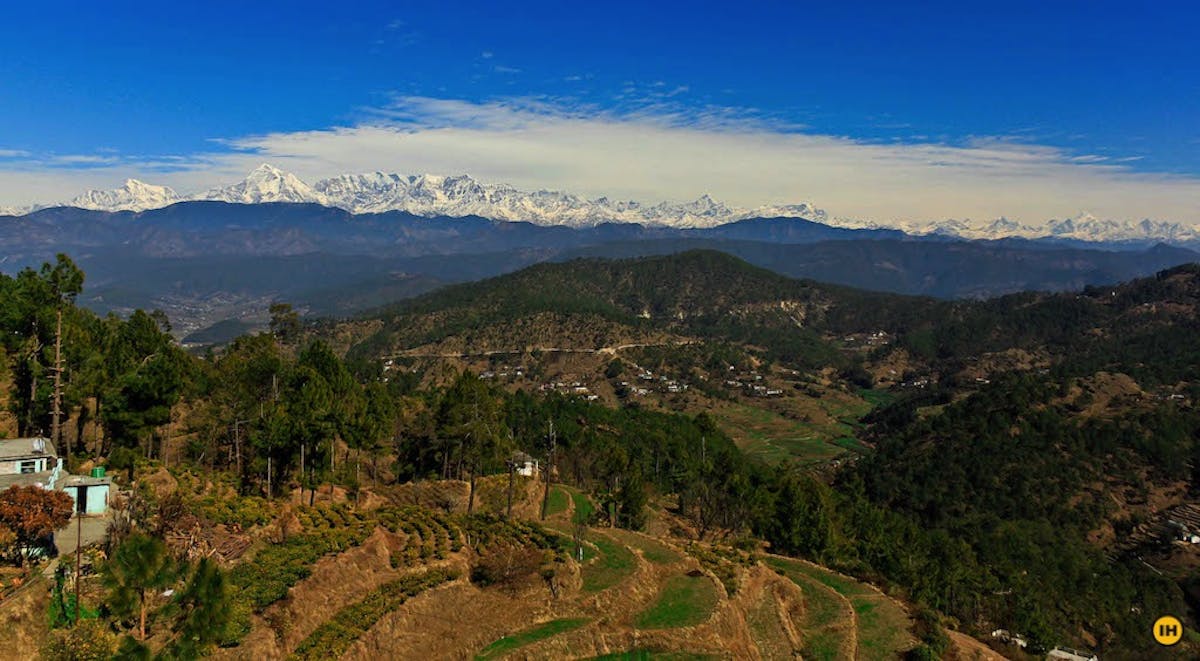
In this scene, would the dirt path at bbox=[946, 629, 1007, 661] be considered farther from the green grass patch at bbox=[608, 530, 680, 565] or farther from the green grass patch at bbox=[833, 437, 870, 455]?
the green grass patch at bbox=[833, 437, 870, 455]

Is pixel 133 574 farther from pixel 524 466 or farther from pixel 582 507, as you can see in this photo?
pixel 524 466

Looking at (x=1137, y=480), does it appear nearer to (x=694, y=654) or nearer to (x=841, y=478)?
(x=841, y=478)

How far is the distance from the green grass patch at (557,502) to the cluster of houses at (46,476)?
2966cm

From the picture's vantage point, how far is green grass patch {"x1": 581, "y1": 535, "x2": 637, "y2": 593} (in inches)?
1391

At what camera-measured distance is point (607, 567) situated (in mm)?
37219

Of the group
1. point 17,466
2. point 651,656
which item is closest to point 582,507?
point 651,656

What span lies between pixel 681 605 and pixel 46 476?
2912 centimetres

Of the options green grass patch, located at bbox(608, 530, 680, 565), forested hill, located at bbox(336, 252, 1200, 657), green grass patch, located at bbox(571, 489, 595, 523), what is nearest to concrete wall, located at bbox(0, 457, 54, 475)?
green grass patch, located at bbox(608, 530, 680, 565)

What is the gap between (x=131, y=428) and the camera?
146ft

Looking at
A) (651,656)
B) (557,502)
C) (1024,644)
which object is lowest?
(1024,644)

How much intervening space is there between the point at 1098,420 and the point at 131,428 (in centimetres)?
13244

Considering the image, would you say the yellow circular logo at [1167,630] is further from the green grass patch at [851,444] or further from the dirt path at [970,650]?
the green grass patch at [851,444]

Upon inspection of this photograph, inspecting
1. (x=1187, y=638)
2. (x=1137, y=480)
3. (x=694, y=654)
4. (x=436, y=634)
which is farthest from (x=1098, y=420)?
(x=436, y=634)

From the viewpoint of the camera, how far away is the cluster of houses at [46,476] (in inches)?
1235
